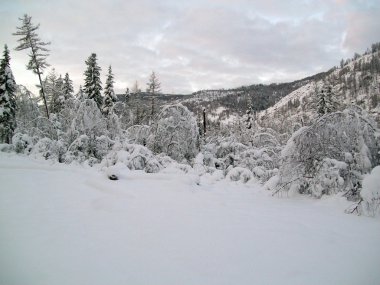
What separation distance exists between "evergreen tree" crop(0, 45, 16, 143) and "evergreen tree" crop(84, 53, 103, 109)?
834 cm

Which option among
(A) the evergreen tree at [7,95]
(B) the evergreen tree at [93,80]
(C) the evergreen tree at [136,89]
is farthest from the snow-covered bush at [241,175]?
(C) the evergreen tree at [136,89]

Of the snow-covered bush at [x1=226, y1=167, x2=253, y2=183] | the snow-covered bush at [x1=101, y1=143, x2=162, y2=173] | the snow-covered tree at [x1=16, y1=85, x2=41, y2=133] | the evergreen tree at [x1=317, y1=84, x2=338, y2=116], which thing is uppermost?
the evergreen tree at [x1=317, y1=84, x2=338, y2=116]

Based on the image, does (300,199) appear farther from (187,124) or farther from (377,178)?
(187,124)

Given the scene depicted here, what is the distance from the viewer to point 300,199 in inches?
235

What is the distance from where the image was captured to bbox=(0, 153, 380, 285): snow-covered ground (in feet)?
7.78

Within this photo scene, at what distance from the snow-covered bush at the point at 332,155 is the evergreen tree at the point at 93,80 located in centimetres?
2595

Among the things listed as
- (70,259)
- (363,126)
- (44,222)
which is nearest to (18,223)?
(44,222)

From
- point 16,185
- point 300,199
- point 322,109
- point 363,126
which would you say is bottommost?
point 300,199

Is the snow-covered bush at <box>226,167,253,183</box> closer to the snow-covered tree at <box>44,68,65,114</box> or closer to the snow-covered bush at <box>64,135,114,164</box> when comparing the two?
the snow-covered bush at <box>64,135,114,164</box>

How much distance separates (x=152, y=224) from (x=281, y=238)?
1.50 meters

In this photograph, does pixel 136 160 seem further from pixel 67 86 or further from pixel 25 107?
pixel 67 86

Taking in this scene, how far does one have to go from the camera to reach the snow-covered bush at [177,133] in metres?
12.5

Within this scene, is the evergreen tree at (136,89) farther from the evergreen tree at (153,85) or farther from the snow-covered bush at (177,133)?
the snow-covered bush at (177,133)

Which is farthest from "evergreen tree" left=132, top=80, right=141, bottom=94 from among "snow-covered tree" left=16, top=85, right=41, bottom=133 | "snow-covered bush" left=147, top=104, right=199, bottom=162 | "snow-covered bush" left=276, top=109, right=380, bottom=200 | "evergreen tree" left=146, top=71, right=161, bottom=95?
"snow-covered bush" left=276, top=109, right=380, bottom=200
